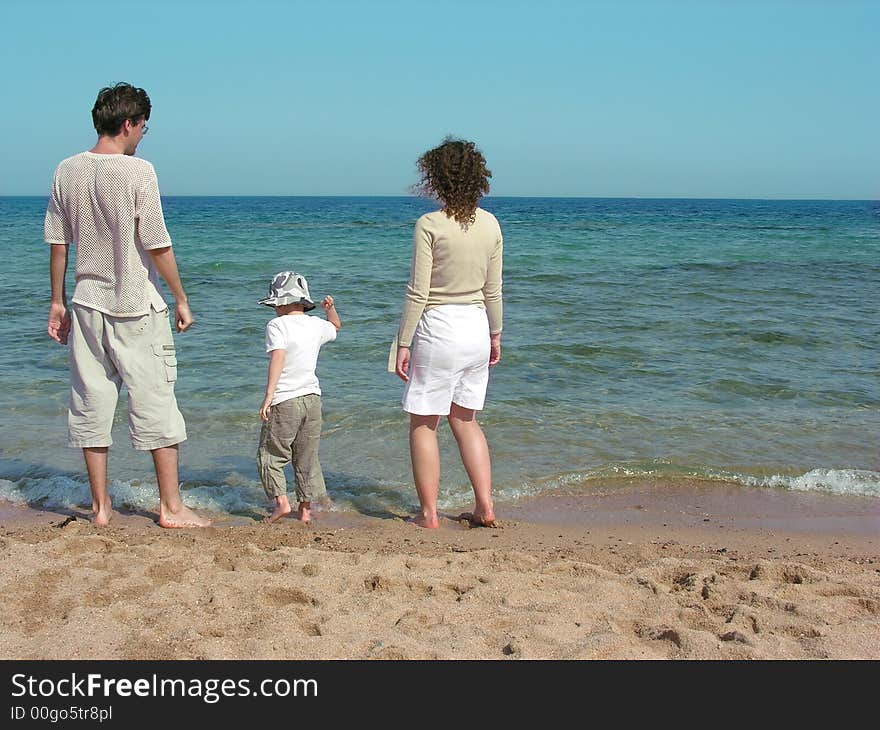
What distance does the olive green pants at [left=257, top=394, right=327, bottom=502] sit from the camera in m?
4.58

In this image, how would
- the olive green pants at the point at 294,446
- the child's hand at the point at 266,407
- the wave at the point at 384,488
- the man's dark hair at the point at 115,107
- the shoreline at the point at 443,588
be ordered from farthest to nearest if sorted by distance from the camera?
1. the wave at the point at 384,488
2. the olive green pants at the point at 294,446
3. the child's hand at the point at 266,407
4. the man's dark hair at the point at 115,107
5. the shoreline at the point at 443,588

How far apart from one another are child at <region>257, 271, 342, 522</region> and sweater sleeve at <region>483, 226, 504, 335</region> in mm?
762

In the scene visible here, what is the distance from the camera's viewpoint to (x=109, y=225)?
405 cm

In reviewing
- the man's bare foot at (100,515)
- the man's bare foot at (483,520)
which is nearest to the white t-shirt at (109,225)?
the man's bare foot at (100,515)

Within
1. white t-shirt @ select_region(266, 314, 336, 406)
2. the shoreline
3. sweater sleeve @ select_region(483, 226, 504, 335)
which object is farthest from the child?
sweater sleeve @ select_region(483, 226, 504, 335)

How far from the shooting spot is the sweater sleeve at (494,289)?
4.41 meters

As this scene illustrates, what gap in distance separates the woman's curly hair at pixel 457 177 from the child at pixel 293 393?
777 mm

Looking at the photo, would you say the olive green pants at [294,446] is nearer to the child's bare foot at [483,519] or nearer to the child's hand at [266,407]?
the child's hand at [266,407]

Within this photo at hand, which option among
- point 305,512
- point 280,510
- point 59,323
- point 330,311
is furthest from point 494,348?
point 59,323

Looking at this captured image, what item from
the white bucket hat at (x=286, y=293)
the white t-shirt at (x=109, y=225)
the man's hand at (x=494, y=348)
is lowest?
the man's hand at (x=494, y=348)

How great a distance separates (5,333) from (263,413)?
6447 mm

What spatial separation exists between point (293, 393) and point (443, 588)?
1.45m


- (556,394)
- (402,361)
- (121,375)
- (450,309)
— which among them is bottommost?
(556,394)

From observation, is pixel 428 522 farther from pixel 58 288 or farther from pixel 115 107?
pixel 115 107
